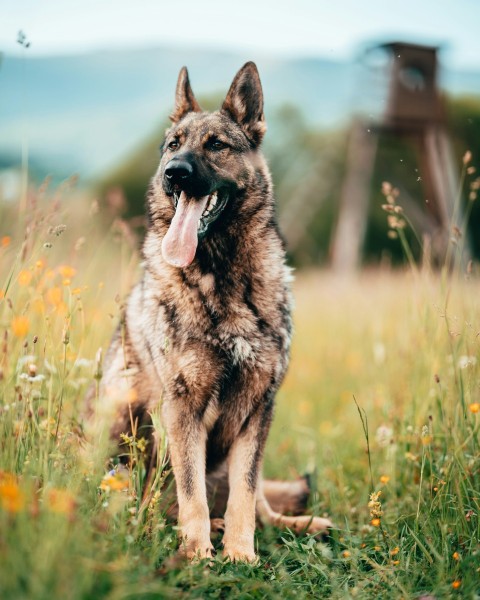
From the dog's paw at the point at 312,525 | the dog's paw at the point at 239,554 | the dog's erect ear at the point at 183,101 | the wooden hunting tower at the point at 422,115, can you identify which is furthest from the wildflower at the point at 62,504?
the wooden hunting tower at the point at 422,115

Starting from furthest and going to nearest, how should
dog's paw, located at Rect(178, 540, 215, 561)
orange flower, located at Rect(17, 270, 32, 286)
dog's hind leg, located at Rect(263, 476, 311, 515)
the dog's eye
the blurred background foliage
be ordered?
the blurred background foliage
dog's hind leg, located at Rect(263, 476, 311, 515)
the dog's eye
orange flower, located at Rect(17, 270, 32, 286)
dog's paw, located at Rect(178, 540, 215, 561)

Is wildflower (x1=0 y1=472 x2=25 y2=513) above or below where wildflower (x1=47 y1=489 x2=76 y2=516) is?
above

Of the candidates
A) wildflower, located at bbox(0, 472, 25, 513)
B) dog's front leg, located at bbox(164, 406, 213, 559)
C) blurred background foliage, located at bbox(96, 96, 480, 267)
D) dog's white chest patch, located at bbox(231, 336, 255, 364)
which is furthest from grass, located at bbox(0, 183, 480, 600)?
blurred background foliage, located at bbox(96, 96, 480, 267)

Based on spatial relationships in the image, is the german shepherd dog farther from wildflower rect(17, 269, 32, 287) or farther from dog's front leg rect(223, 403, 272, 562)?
wildflower rect(17, 269, 32, 287)

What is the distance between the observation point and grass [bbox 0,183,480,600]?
173cm

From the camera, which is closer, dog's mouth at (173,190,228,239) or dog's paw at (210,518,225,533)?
dog's mouth at (173,190,228,239)

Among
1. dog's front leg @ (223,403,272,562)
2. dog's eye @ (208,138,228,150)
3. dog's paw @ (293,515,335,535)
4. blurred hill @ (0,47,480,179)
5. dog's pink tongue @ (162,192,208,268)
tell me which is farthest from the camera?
blurred hill @ (0,47,480,179)

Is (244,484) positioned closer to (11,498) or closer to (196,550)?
(196,550)

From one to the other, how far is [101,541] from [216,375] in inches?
38.9

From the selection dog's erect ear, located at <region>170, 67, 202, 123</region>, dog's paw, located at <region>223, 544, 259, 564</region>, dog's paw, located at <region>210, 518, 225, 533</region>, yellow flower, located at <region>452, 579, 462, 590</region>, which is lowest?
dog's paw, located at <region>210, 518, 225, 533</region>

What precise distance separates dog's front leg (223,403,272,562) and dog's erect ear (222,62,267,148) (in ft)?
5.06

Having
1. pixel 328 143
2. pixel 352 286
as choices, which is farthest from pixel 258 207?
pixel 328 143

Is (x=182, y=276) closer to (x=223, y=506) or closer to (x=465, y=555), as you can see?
(x=223, y=506)

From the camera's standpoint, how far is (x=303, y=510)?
10.9 ft
